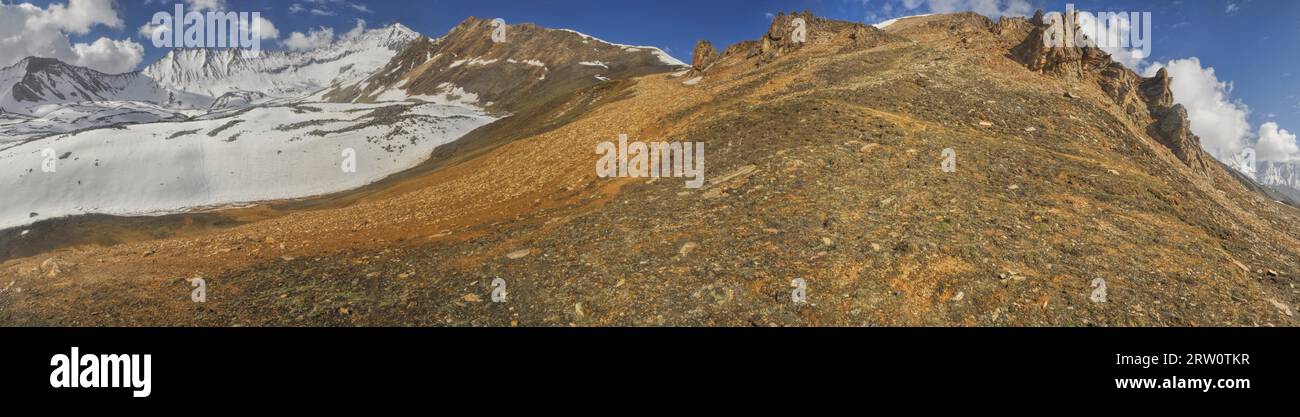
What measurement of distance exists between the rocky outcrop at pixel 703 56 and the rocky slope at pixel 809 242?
524 inches

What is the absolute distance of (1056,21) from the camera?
22.0m

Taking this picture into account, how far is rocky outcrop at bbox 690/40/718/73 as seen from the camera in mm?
32719

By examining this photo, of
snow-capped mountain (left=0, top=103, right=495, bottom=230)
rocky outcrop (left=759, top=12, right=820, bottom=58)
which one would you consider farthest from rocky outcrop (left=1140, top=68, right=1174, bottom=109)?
snow-capped mountain (left=0, top=103, right=495, bottom=230)

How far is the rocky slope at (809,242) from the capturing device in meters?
8.60

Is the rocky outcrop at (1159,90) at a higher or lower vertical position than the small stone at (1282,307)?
higher

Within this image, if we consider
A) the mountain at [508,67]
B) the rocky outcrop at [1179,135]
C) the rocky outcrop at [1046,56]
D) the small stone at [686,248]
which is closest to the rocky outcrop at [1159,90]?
the rocky outcrop at [1179,135]

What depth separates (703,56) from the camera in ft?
111

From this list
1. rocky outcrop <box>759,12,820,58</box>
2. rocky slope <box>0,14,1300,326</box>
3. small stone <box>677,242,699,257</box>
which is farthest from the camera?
rocky outcrop <box>759,12,820,58</box>

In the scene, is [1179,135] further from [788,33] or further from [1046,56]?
[788,33]

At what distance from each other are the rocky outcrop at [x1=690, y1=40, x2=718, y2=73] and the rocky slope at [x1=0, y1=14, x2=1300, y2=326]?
13321mm

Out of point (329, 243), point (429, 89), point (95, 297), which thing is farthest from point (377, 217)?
point (429, 89)

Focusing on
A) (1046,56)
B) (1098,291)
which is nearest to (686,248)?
(1098,291)

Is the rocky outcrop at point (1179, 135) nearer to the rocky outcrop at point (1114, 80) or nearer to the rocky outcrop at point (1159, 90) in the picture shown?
the rocky outcrop at point (1114, 80)

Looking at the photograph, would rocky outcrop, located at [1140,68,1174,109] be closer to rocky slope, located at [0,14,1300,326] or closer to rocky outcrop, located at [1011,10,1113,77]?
rocky outcrop, located at [1011,10,1113,77]
